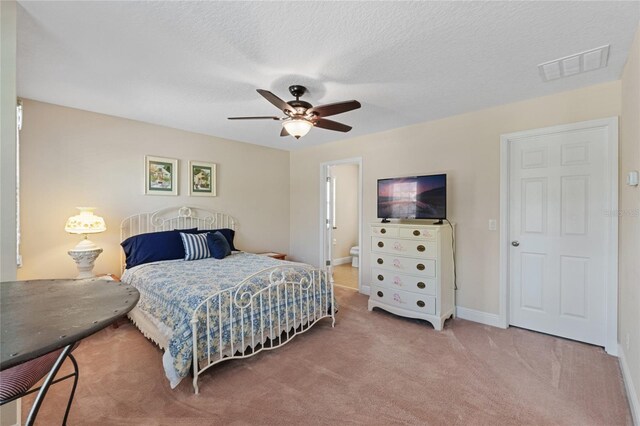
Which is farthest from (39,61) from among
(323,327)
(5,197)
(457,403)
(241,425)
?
(457,403)

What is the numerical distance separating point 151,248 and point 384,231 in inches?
112

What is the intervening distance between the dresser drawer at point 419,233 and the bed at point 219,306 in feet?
3.46

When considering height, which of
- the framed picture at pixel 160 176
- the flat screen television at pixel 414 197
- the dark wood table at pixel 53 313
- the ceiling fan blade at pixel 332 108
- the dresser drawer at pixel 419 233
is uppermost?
the ceiling fan blade at pixel 332 108

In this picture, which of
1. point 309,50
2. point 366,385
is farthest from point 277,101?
point 366,385

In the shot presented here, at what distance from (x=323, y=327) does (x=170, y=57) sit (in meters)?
2.89

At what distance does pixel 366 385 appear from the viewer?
81.5 inches

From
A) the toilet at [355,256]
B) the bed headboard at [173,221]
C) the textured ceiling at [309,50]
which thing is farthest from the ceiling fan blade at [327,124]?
the toilet at [355,256]

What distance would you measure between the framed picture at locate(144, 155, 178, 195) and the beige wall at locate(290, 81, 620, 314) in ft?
9.10

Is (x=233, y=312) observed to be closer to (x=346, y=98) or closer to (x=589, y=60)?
(x=346, y=98)

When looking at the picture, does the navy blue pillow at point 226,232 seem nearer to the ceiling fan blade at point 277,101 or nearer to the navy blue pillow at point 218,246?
the navy blue pillow at point 218,246


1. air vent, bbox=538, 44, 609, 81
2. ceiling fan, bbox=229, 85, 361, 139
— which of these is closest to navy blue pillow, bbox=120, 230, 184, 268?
ceiling fan, bbox=229, 85, 361, 139

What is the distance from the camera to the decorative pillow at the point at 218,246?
364 cm

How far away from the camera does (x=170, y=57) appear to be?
2.16 meters

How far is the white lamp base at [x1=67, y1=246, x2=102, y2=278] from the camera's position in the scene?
292 centimetres
